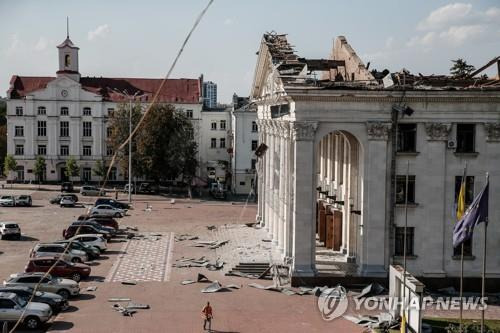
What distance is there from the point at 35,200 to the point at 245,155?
87.0 feet

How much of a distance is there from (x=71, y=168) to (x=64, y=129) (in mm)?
6330

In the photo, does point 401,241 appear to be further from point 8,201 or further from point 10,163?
point 10,163

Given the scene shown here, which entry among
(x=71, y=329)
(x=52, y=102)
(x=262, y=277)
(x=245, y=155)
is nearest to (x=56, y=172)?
(x=52, y=102)

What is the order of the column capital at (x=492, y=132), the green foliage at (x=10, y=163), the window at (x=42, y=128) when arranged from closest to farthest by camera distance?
1. the column capital at (x=492, y=132)
2. the green foliage at (x=10, y=163)
3. the window at (x=42, y=128)

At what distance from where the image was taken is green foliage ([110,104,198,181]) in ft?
263

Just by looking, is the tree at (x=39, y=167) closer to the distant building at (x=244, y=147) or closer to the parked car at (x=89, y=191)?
the parked car at (x=89, y=191)

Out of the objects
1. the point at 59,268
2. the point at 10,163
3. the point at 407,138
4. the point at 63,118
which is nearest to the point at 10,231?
the point at 59,268

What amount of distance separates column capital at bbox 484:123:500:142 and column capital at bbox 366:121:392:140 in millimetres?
5468

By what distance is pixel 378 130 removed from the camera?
1494 inches

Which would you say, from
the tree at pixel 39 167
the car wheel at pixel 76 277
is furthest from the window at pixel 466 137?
the tree at pixel 39 167

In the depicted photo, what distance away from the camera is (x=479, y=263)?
3838 centimetres

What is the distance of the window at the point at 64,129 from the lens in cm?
9025

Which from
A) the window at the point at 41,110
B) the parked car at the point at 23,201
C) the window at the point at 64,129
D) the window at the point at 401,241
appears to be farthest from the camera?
the window at the point at 64,129

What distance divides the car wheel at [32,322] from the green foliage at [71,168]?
194 feet
